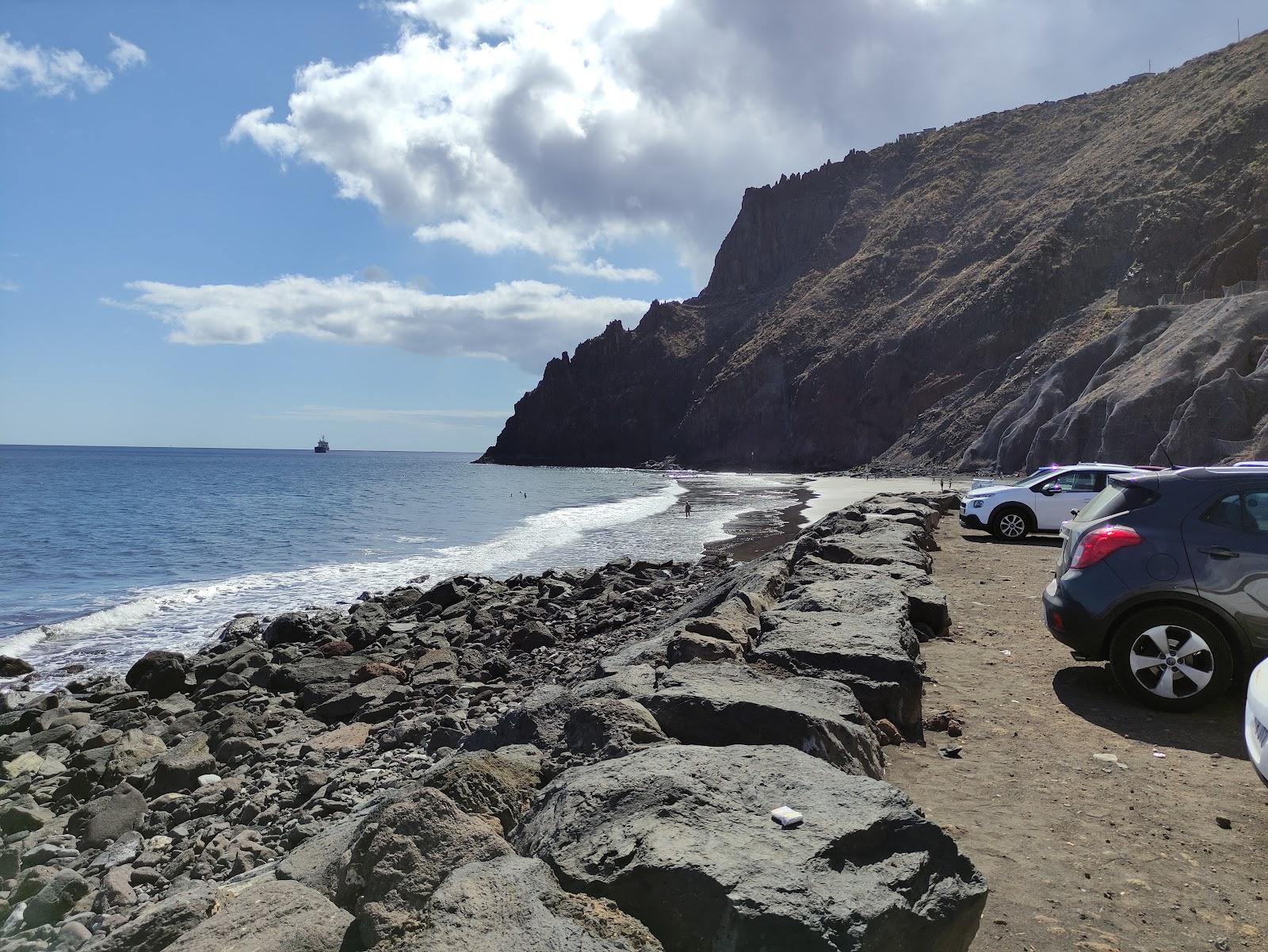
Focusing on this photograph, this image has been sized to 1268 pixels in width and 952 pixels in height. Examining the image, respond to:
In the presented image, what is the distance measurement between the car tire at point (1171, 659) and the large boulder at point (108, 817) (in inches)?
308

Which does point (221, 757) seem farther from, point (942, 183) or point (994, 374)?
point (942, 183)

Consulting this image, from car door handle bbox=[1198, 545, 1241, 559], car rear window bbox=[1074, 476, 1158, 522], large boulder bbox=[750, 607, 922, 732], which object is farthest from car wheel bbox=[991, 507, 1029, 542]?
large boulder bbox=[750, 607, 922, 732]

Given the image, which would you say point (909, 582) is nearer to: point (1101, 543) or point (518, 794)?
point (1101, 543)

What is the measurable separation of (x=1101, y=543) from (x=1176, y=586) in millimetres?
532

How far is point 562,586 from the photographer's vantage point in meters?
18.0

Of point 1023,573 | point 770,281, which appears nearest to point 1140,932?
point 1023,573

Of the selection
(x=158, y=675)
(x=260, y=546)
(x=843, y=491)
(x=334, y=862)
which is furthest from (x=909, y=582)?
(x=843, y=491)

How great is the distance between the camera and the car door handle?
568cm

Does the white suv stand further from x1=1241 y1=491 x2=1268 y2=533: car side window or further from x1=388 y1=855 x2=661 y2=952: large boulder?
x1=388 y1=855 x2=661 y2=952: large boulder

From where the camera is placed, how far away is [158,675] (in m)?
11.9

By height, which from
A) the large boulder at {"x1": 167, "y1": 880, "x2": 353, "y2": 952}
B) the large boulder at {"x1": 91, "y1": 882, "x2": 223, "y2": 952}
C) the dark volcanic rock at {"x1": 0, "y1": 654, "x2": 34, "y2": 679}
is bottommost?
the dark volcanic rock at {"x1": 0, "y1": 654, "x2": 34, "y2": 679}

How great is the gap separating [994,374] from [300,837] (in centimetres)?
7131

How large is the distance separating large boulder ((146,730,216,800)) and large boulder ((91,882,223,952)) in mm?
5172

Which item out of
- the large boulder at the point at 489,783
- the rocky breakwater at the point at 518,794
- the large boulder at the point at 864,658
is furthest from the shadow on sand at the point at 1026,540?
the large boulder at the point at 489,783
